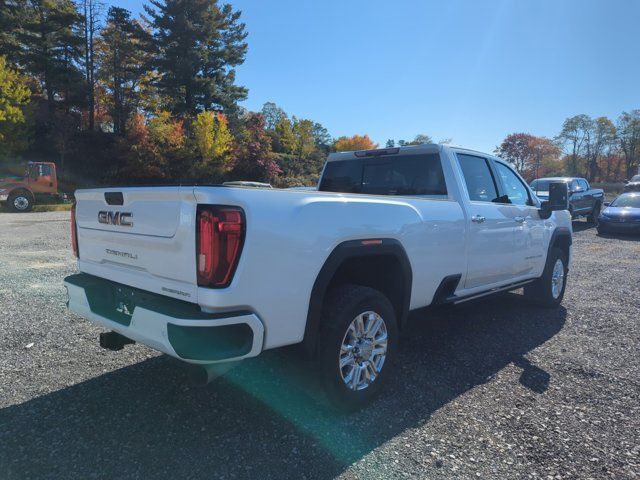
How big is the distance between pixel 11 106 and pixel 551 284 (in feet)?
116

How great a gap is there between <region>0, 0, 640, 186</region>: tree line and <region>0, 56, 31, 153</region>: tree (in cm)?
12

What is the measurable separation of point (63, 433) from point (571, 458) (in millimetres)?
3153

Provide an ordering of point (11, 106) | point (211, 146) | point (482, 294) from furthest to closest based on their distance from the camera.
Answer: point (211, 146) < point (11, 106) < point (482, 294)

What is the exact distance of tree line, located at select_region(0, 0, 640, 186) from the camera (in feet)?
107

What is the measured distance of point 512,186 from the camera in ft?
17.4

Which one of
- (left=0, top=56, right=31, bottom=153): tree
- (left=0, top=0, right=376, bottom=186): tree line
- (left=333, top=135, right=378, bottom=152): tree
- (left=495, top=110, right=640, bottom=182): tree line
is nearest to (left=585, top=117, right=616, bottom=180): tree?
(left=495, top=110, right=640, bottom=182): tree line

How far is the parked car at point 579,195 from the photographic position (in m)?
16.2

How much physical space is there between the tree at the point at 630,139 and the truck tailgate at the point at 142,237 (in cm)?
8202

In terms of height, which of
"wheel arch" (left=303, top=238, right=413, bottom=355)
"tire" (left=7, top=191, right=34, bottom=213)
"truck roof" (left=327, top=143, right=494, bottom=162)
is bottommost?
"tire" (left=7, top=191, right=34, bottom=213)

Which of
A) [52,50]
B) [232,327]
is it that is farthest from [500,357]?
[52,50]

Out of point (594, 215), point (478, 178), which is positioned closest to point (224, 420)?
point (478, 178)

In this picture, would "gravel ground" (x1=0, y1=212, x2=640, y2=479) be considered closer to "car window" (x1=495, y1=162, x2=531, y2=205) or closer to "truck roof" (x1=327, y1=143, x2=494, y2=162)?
"car window" (x1=495, y1=162, x2=531, y2=205)

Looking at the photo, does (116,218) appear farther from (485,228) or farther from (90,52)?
(90,52)

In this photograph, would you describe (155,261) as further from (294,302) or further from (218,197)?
(294,302)
